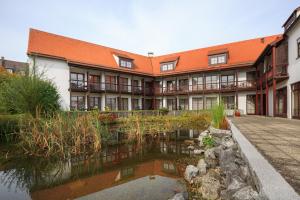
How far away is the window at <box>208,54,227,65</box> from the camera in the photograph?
84.3ft

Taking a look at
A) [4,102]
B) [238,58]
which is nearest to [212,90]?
[238,58]

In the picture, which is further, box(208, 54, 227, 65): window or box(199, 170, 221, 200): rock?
box(208, 54, 227, 65): window

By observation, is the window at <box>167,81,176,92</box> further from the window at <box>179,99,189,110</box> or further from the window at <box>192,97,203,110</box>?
the window at <box>192,97,203,110</box>

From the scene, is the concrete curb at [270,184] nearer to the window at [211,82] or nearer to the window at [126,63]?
the window at [211,82]

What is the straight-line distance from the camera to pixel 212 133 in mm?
8977

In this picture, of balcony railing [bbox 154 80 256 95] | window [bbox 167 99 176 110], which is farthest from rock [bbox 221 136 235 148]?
window [bbox 167 99 176 110]

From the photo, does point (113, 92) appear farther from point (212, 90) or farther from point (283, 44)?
point (283, 44)

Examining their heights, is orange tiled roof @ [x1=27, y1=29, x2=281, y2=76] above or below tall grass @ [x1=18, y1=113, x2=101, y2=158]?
above

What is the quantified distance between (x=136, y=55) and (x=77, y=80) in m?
12.7

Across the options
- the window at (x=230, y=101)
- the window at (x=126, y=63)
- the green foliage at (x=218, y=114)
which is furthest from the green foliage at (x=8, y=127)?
the window at (x=230, y=101)

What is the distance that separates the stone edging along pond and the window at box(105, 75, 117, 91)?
1874cm

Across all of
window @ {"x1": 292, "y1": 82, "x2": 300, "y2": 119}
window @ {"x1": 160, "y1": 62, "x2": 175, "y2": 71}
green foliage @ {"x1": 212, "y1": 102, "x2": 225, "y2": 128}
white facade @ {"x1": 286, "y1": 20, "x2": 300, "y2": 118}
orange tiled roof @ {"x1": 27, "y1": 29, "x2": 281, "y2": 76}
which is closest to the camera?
green foliage @ {"x1": 212, "y1": 102, "x2": 225, "y2": 128}

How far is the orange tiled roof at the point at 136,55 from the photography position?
21172 millimetres

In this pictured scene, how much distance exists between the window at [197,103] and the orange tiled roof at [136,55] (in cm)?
401
